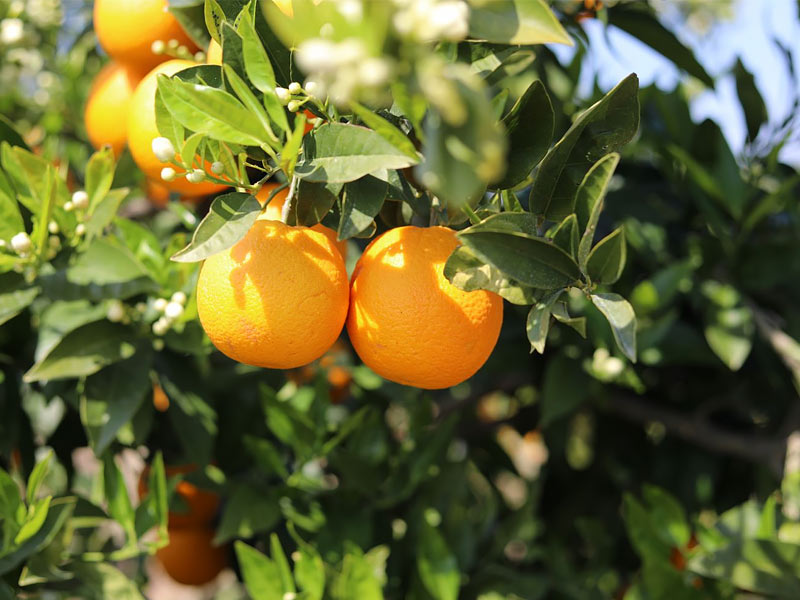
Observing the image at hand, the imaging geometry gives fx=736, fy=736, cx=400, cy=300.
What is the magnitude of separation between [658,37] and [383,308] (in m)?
0.67

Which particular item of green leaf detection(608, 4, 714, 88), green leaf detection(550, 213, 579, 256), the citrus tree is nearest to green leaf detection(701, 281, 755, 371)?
the citrus tree

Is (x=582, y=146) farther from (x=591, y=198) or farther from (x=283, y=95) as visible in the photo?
(x=283, y=95)

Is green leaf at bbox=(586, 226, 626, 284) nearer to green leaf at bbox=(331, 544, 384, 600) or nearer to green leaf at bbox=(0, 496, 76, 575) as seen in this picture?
green leaf at bbox=(331, 544, 384, 600)

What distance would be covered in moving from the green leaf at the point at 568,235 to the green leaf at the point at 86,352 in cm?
53

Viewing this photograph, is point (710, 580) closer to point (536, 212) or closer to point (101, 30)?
point (536, 212)

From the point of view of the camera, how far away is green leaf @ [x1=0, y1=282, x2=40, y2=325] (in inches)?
32.5

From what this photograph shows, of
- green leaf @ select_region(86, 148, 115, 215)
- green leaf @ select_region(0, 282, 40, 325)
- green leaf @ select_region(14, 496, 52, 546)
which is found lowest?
green leaf @ select_region(14, 496, 52, 546)

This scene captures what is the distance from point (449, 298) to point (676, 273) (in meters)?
0.61

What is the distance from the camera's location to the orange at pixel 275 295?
0.58 meters

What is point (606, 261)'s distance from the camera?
0.59m

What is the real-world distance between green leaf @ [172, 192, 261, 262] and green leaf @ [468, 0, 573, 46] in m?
0.23

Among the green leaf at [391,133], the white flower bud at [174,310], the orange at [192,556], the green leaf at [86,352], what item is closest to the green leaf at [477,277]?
the green leaf at [391,133]

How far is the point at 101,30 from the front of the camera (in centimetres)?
87

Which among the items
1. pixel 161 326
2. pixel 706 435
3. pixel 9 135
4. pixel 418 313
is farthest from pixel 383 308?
pixel 706 435
